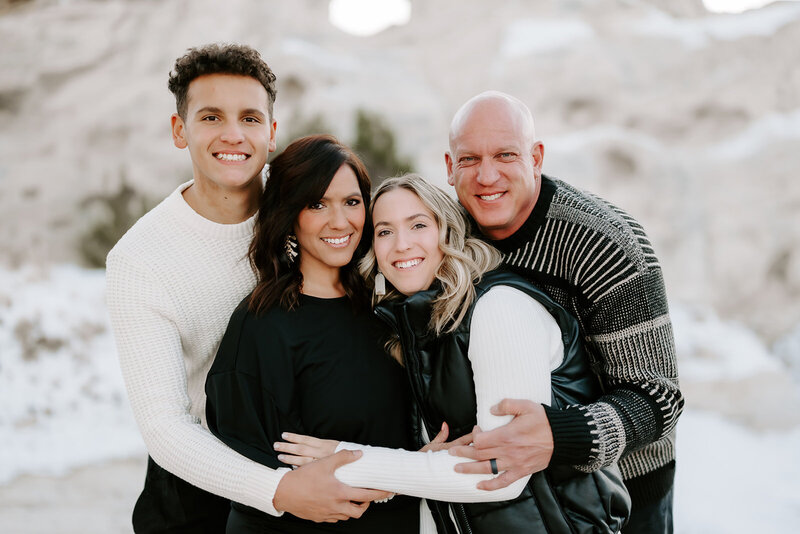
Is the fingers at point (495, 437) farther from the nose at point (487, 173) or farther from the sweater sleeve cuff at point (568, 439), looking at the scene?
the nose at point (487, 173)

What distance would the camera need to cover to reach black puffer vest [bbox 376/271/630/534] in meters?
1.62

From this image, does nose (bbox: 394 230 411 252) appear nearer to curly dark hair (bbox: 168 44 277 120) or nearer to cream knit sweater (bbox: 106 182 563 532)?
cream knit sweater (bbox: 106 182 563 532)

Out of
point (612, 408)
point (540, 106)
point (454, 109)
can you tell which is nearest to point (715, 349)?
point (540, 106)

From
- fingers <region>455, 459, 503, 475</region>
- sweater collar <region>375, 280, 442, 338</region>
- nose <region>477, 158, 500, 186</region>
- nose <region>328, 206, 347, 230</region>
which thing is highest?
nose <region>477, 158, 500, 186</region>

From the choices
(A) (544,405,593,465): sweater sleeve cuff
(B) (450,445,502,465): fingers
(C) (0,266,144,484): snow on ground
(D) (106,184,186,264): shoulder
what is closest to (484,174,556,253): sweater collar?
(A) (544,405,593,465): sweater sleeve cuff

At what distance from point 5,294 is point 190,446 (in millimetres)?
6803

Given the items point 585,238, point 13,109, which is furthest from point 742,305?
point 13,109

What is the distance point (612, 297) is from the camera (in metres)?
1.92

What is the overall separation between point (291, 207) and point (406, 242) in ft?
1.19

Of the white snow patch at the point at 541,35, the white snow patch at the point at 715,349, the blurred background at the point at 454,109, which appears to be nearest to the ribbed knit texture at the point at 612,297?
the blurred background at the point at 454,109

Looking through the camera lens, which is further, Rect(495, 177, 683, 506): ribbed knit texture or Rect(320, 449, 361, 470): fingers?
Rect(495, 177, 683, 506): ribbed knit texture

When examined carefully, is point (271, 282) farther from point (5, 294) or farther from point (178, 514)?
point (5, 294)

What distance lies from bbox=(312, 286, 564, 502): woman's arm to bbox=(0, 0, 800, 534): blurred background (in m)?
5.57

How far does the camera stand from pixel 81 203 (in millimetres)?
8648
